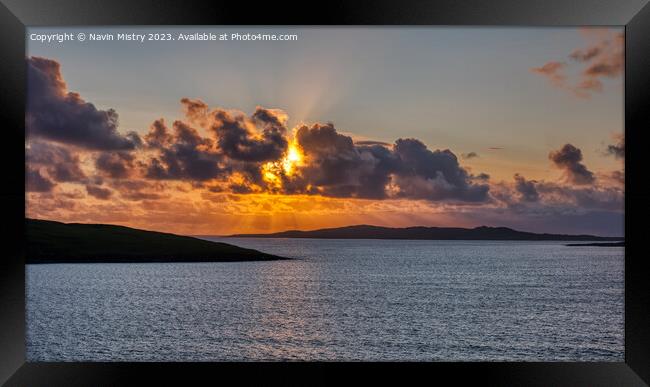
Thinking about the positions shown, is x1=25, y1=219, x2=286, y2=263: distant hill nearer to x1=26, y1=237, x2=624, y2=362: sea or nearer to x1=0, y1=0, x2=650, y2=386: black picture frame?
x1=26, y1=237, x2=624, y2=362: sea

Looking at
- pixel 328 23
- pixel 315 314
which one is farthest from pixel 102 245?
pixel 328 23

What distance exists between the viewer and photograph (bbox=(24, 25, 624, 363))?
3413 inches

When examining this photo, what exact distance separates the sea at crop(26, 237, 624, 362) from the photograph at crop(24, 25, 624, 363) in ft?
2.81

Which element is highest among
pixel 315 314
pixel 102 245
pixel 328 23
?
pixel 328 23

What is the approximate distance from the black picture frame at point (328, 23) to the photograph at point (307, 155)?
56467 millimetres

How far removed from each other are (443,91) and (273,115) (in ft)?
90.1

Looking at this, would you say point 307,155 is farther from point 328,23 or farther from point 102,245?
point 328,23

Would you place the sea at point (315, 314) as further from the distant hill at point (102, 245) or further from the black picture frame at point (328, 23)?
the black picture frame at point (328, 23)

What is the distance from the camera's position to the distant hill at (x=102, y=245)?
98.7 meters

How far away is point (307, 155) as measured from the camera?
124 m

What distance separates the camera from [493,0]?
1255cm

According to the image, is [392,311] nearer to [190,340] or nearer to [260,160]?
[190,340]

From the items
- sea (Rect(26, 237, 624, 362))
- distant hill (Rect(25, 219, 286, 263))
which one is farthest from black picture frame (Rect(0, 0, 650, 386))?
distant hill (Rect(25, 219, 286, 263))

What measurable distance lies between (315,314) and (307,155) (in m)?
64.6
